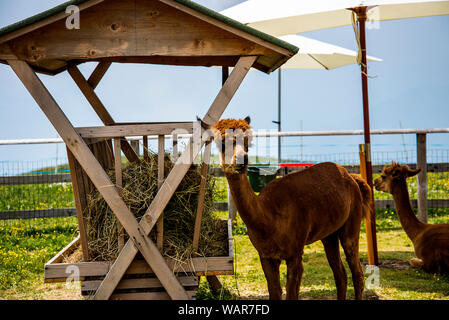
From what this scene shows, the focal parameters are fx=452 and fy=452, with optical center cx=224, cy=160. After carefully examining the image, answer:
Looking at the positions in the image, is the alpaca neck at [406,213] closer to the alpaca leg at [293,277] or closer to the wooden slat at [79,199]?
the alpaca leg at [293,277]

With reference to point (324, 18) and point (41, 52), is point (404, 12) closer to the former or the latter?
point (324, 18)

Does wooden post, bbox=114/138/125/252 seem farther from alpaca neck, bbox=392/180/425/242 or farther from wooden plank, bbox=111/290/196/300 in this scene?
alpaca neck, bbox=392/180/425/242

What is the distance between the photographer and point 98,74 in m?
4.82

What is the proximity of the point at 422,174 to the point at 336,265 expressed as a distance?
4.41 m

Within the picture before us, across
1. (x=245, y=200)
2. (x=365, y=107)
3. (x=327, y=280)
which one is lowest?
(x=327, y=280)

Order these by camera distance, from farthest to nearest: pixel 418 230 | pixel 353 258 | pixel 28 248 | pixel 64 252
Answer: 1. pixel 28 248
2. pixel 418 230
3. pixel 353 258
4. pixel 64 252

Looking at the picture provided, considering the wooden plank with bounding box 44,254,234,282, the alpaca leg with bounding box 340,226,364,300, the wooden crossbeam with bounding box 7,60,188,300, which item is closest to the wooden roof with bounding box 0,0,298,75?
the wooden crossbeam with bounding box 7,60,188,300

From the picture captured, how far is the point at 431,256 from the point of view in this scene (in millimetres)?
5930

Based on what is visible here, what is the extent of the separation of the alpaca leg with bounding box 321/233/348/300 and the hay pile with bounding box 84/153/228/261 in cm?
133

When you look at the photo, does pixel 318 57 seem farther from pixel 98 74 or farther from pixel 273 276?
pixel 273 276

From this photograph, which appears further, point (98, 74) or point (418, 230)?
point (418, 230)

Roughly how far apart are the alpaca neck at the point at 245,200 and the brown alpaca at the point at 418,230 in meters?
3.21

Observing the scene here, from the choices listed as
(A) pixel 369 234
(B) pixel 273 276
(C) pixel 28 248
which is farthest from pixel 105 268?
(C) pixel 28 248

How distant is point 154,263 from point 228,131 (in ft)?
4.23
